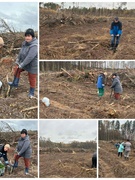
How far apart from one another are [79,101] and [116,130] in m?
1.01

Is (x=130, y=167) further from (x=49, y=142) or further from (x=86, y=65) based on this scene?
(x=86, y=65)

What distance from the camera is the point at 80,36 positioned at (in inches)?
247

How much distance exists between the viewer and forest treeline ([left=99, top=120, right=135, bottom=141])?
19.5 ft

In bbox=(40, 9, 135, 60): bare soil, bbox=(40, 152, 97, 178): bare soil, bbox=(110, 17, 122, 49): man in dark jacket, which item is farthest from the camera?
bbox=(110, 17, 122, 49): man in dark jacket

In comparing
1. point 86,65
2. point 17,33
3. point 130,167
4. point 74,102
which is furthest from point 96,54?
point 130,167

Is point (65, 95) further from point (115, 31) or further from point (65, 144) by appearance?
point (115, 31)

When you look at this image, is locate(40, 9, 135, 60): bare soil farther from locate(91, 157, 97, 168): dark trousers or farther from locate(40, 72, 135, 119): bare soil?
locate(91, 157, 97, 168): dark trousers

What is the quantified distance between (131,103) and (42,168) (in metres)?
2.24

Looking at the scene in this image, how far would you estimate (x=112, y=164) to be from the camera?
6047 millimetres

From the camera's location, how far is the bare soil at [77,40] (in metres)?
6.00

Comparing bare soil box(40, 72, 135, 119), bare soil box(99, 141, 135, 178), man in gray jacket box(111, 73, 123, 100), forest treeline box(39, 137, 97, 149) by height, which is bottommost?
bare soil box(99, 141, 135, 178)

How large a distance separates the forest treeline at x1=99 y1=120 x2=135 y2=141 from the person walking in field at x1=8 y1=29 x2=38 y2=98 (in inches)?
64.2

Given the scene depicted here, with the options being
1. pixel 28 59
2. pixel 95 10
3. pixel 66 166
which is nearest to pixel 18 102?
pixel 28 59

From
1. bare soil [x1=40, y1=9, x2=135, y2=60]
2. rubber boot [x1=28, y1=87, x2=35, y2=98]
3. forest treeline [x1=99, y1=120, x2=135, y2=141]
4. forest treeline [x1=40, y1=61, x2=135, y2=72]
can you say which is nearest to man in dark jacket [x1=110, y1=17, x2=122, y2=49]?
bare soil [x1=40, y1=9, x2=135, y2=60]
